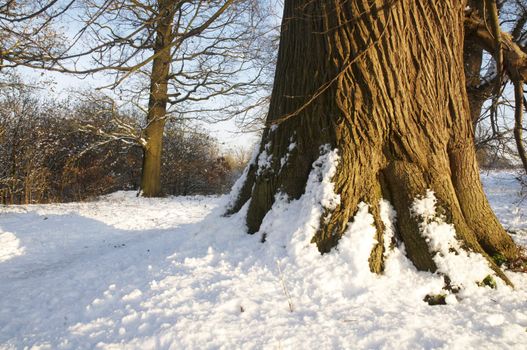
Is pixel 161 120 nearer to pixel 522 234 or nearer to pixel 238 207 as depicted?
pixel 238 207

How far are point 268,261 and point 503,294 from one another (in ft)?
5.54

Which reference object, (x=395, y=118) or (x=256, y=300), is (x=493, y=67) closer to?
(x=395, y=118)

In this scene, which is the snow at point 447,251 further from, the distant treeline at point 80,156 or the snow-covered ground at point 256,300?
the distant treeline at point 80,156

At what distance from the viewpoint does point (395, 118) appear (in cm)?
271

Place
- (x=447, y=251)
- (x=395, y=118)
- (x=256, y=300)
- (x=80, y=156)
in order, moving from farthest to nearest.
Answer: (x=80, y=156)
(x=395, y=118)
(x=447, y=251)
(x=256, y=300)

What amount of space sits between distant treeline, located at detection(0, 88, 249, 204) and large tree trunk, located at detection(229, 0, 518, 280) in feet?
31.0

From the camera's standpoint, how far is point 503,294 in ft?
7.25

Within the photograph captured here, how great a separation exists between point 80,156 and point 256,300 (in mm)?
13230

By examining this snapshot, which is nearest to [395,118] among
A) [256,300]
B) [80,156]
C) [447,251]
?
[447,251]

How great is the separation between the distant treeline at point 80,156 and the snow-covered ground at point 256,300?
8.72 m

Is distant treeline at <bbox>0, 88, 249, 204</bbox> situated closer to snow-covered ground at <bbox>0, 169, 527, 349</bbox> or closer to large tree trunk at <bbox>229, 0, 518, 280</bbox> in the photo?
snow-covered ground at <bbox>0, 169, 527, 349</bbox>

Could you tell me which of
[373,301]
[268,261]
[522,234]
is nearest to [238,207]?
[268,261]

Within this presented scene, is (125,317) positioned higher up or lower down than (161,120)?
lower down

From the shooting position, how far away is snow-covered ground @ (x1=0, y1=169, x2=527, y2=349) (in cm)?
180
